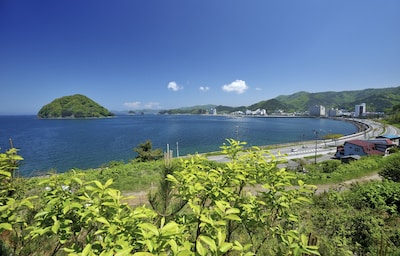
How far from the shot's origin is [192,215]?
1.99 metres

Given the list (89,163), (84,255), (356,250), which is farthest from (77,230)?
(89,163)

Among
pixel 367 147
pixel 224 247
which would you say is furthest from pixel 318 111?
pixel 224 247

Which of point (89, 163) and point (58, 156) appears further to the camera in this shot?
point (58, 156)

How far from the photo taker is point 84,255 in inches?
43.9

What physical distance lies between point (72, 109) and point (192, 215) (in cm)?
19886

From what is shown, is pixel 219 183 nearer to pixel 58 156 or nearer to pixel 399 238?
pixel 399 238

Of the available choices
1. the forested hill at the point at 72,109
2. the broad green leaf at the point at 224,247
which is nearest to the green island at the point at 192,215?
the broad green leaf at the point at 224,247

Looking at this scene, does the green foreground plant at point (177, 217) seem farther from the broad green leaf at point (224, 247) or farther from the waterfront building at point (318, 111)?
the waterfront building at point (318, 111)

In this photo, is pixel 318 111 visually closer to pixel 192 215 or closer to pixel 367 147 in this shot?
pixel 367 147

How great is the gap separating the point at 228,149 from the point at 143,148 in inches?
1020

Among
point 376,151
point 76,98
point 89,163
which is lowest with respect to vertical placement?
point 89,163

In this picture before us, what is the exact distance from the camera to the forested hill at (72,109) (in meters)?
159

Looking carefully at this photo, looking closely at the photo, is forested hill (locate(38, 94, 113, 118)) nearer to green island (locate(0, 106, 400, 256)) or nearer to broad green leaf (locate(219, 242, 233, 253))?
green island (locate(0, 106, 400, 256))

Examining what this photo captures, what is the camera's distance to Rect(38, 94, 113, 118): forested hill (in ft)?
521
